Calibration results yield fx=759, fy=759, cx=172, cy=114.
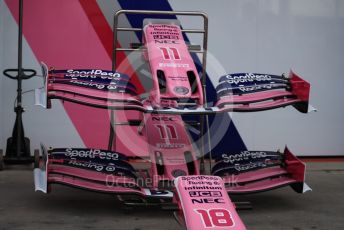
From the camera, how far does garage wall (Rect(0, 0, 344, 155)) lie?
30.0 ft

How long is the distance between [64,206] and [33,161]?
62.3 inches

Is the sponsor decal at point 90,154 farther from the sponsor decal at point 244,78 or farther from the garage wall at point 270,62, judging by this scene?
the garage wall at point 270,62

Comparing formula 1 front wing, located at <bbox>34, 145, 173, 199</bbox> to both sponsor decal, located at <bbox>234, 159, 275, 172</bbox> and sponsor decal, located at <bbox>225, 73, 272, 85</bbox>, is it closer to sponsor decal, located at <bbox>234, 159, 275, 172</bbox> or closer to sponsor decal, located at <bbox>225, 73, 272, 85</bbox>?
sponsor decal, located at <bbox>234, 159, 275, 172</bbox>

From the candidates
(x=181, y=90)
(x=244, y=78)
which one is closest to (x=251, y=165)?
(x=244, y=78)

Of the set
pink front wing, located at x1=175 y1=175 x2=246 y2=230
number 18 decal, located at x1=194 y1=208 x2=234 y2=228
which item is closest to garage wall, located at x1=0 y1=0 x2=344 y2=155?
pink front wing, located at x1=175 y1=175 x2=246 y2=230

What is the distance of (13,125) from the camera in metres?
9.10

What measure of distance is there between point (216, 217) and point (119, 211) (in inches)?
68.5

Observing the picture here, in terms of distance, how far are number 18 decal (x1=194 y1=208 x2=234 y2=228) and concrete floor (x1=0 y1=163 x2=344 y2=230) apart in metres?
1.00

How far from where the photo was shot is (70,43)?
9102mm

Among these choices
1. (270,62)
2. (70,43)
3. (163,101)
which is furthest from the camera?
(270,62)

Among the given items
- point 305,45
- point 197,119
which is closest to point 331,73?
point 305,45

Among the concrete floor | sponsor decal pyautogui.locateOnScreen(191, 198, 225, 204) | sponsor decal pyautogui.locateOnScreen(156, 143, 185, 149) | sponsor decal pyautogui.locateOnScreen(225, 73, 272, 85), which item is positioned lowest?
the concrete floor

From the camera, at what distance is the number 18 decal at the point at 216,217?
5.15 m

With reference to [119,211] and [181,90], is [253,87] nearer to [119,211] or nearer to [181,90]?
[181,90]
